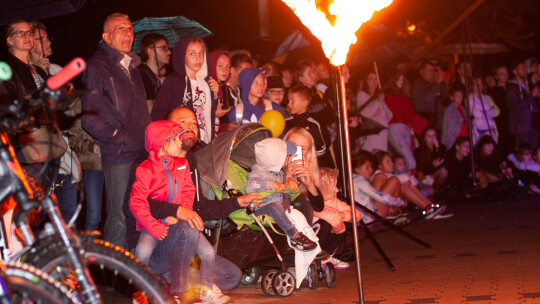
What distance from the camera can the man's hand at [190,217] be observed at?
5.96 meters

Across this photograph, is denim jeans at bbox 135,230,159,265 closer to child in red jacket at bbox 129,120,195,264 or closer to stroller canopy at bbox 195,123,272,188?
child in red jacket at bbox 129,120,195,264

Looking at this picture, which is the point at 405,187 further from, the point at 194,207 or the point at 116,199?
the point at 116,199

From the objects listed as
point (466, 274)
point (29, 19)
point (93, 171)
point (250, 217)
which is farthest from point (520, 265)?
point (29, 19)

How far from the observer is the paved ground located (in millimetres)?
6559

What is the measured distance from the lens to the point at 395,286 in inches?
281

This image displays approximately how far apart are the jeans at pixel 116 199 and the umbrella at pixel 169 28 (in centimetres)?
342

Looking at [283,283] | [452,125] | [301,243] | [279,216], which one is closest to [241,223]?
[279,216]

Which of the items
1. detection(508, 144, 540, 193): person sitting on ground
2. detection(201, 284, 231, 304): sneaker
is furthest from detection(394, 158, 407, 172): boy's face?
detection(201, 284, 231, 304): sneaker

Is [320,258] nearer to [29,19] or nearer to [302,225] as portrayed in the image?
[302,225]

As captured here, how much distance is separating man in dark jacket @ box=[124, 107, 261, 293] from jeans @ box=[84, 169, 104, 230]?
1202 mm

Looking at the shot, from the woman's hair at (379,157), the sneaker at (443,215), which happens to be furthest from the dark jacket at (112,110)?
the sneaker at (443,215)

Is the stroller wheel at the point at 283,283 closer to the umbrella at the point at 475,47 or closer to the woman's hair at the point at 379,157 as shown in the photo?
the woman's hair at the point at 379,157

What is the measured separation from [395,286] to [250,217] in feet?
4.66

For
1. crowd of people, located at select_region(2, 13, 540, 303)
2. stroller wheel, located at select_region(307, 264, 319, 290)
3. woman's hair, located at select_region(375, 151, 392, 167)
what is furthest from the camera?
woman's hair, located at select_region(375, 151, 392, 167)
